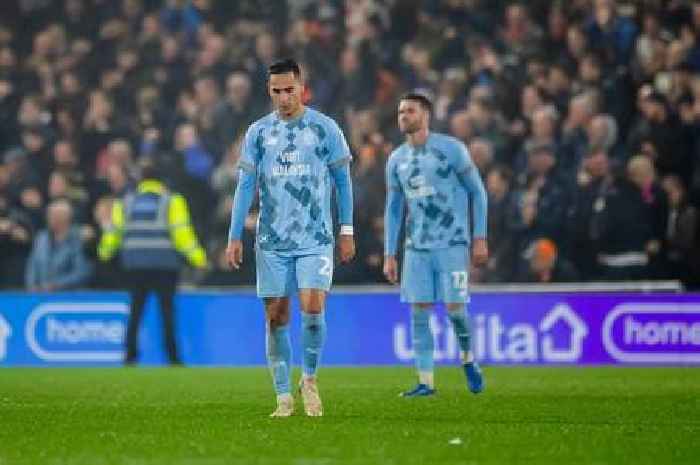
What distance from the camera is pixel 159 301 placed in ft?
69.3

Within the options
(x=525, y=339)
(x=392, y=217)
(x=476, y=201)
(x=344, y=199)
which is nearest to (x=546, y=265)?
(x=525, y=339)

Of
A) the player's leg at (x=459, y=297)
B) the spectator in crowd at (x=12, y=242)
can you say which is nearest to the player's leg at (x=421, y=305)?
the player's leg at (x=459, y=297)

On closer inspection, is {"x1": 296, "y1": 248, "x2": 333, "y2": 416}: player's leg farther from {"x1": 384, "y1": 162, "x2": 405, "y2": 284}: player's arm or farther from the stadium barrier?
the stadium barrier

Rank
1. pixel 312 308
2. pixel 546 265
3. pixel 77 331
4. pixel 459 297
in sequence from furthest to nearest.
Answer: pixel 77 331, pixel 546 265, pixel 459 297, pixel 312 308

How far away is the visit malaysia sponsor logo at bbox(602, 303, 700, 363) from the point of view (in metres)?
19.5

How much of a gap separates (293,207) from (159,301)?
9.73m

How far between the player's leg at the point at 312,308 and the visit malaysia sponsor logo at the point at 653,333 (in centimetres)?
871

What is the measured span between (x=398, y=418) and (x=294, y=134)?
208cm

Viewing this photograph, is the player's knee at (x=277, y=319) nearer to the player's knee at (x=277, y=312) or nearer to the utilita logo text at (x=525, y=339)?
the player's knee at (x=277, y=312)

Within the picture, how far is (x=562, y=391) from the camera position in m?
15.0

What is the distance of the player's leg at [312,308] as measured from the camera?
11.6 metres

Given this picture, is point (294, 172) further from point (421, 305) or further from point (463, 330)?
point (463, 330)

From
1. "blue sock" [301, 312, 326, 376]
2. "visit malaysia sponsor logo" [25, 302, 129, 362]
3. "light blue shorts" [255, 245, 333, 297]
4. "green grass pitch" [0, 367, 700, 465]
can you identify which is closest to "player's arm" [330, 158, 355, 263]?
"light blue shorts" [255, 245, 333, 297]

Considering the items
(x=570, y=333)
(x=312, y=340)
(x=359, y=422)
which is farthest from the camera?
(x=570, y=333)
